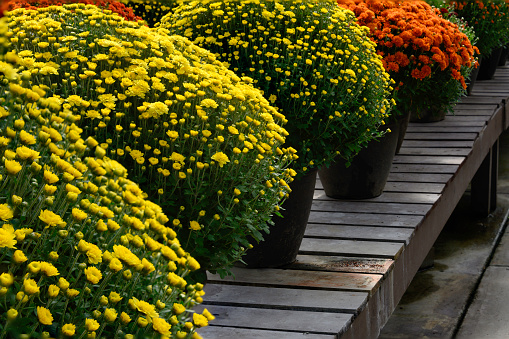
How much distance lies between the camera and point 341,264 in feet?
9.39

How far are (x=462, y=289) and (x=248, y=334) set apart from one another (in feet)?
9.18

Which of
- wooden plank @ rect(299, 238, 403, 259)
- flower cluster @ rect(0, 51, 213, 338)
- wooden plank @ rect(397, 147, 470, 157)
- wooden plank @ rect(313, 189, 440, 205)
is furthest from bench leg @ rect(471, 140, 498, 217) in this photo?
flower cluster @ rect(0, 51, 213, 338)

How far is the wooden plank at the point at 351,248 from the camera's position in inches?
115

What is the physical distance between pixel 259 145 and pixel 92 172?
0.80m

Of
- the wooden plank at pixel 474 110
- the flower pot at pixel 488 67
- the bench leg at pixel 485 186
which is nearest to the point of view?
the wooden plank at pixel 474 110

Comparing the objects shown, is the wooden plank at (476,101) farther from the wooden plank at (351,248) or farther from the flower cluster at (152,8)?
the wooden plank at (351,248)

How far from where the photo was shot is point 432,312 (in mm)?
4320

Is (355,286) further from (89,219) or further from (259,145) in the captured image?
(89,219)

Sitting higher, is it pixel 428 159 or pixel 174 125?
pixel 174 125

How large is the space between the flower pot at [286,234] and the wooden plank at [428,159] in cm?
174

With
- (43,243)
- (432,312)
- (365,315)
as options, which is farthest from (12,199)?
(432,312)

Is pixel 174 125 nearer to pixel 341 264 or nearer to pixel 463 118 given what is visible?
pixel 341 264

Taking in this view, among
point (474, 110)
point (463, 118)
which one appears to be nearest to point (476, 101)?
point (474, 110)

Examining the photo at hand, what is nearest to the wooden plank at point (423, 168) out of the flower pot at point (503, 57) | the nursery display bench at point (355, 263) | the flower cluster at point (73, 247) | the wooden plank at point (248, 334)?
the nursery display bench at point (355, 263)
